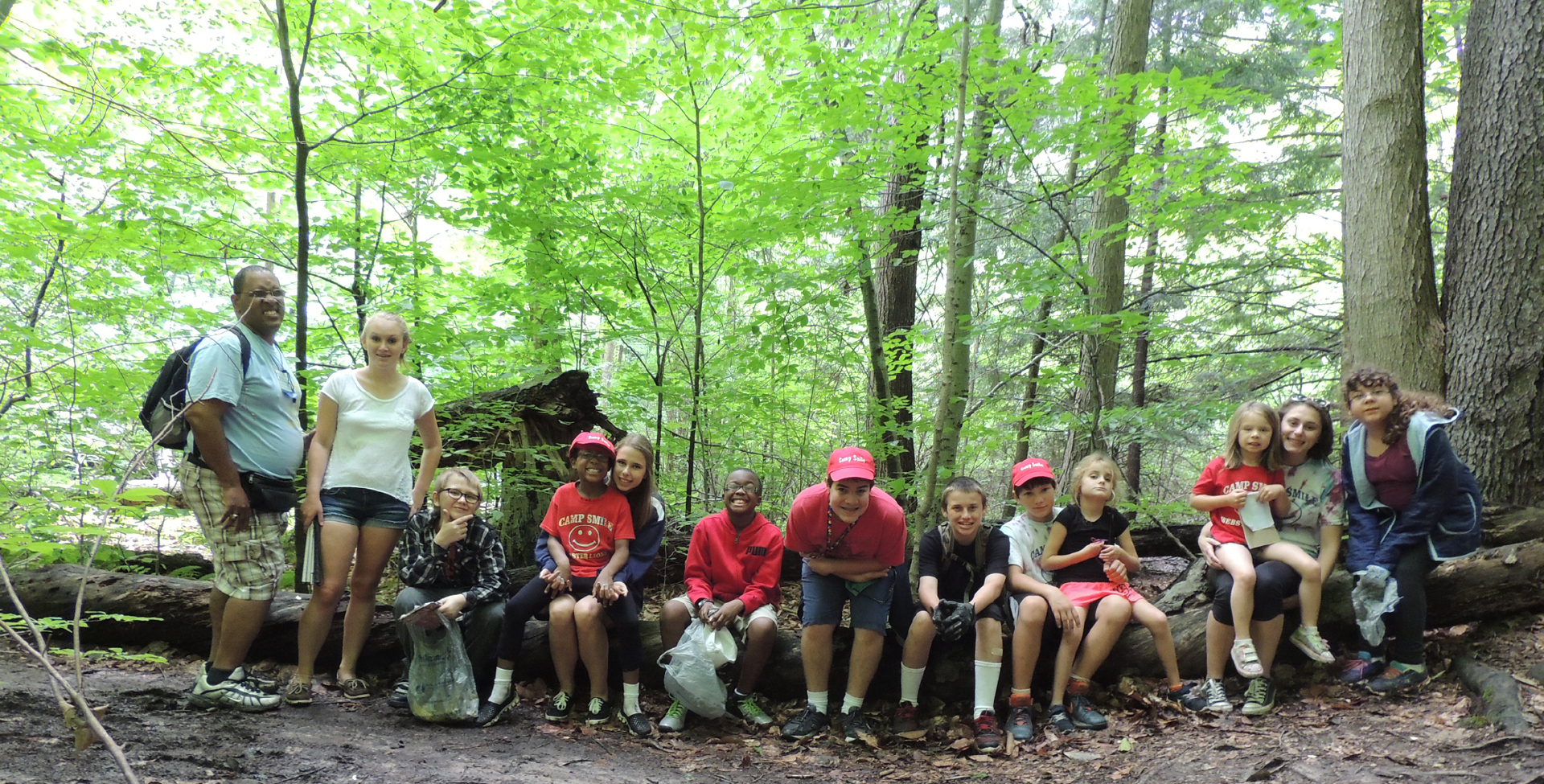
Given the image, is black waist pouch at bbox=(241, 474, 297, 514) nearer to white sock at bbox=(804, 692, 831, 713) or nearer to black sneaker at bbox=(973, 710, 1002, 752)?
white sock at bbox=(804, 692, 831, 713)

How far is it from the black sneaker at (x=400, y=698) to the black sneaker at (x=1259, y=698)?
3.90 metres

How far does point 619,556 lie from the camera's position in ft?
12.6

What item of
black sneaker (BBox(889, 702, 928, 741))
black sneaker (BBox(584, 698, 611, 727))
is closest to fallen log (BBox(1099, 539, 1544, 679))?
black sneaker (BBox(889, 702, 928, 741))

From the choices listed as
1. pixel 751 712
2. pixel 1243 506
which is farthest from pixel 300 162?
pixel 1243 506

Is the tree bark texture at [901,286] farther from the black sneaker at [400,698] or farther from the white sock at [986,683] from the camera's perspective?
the black sneaker at [400,698]

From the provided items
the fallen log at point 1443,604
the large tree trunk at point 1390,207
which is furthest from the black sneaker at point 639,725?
the large tree trunk at point 1390,207

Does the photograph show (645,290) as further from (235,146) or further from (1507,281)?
(1507,281)

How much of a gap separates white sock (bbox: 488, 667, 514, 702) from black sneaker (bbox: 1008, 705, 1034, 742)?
2.42 meters

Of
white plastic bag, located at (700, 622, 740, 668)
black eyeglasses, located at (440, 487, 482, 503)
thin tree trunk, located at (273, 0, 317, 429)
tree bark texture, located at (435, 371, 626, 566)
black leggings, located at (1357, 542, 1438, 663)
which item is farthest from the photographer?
tree bark texture, located at (435, 371, 626, 566)

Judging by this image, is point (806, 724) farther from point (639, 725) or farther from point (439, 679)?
point (439, 679)

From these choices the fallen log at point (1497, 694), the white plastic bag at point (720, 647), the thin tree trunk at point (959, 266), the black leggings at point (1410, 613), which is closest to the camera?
the fallen log at point (1497, 694)

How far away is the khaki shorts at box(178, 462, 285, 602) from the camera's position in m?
3.20

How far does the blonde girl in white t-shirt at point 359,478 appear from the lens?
3.46 metres

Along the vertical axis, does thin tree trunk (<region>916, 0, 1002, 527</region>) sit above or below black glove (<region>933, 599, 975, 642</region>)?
above
